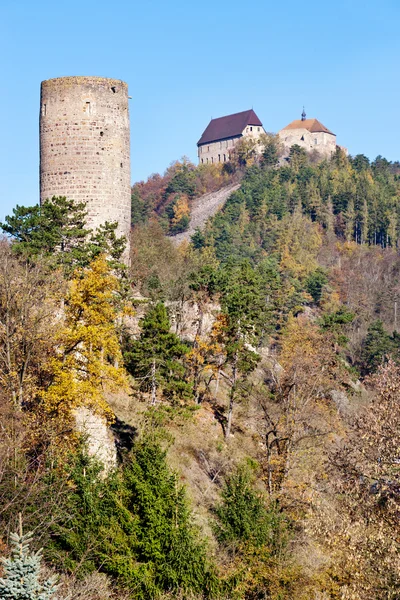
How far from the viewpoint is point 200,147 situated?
135 m

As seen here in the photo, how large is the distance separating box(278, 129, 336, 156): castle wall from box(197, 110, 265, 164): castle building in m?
5.56

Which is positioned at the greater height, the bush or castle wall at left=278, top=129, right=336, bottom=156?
castle wall at left=278, top=129, right=336, bottom=156

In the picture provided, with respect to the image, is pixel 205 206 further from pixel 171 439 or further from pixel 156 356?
pixel 171 439

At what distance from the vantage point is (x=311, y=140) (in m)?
132

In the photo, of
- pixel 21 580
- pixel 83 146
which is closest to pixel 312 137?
pixel 83 146

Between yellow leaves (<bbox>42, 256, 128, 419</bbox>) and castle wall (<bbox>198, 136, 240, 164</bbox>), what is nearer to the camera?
yellow leaves (<bbox>42, 256, 128, 419</bbox>)

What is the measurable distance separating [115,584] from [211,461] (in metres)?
12.3

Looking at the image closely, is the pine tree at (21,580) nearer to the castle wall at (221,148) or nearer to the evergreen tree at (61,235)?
the evergreen tree at (61,235)

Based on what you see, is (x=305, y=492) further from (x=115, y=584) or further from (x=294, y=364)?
(x=115, y=584)

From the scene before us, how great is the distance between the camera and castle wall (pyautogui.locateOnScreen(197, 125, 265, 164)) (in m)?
128

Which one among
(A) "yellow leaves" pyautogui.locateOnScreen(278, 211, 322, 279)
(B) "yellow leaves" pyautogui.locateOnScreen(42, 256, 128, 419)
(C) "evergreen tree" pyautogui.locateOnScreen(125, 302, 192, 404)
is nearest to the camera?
(B) "yellow leaves" pyautogui.locateOnScreen(42, 256, 128, 419)

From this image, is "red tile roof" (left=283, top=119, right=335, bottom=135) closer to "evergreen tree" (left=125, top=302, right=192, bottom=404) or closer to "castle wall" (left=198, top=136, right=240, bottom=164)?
"castle wall" (left=198, top=136, right=240, bottom=164)

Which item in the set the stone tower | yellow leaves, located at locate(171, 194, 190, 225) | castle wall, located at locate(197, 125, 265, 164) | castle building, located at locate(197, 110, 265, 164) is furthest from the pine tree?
castle building, located at locate(197, 110, 265, 164)

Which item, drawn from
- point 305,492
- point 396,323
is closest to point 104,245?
point 305,492
